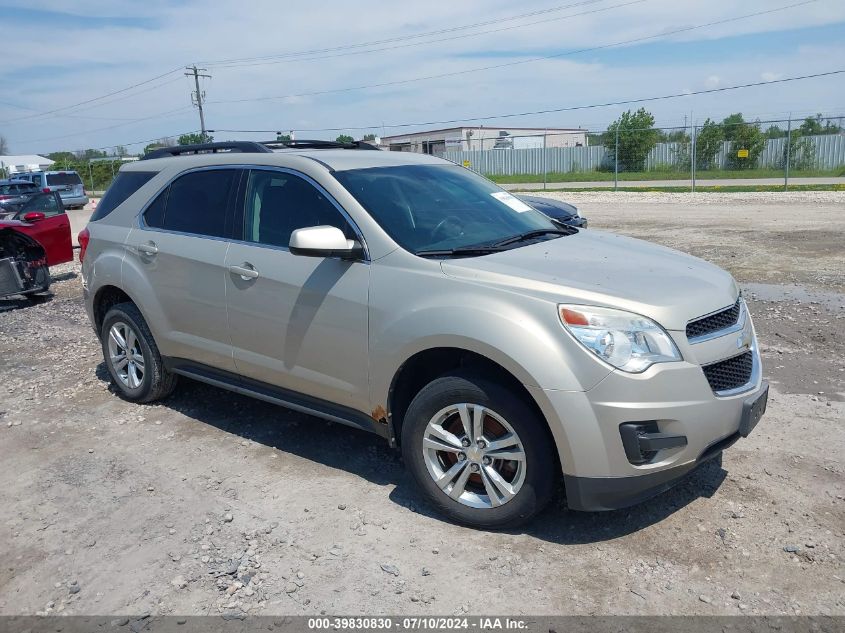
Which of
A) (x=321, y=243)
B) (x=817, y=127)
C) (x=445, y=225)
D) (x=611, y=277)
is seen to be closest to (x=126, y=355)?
(x=321, y=243)

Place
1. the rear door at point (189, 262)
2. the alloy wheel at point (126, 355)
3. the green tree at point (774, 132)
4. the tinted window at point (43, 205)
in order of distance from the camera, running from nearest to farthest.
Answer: the rear door at point (189, 262) < the alloy wheel at point (126, 355) < the tinted window at point (43, 205) < the green tree at point (774, 132)

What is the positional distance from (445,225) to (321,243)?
2.61ft

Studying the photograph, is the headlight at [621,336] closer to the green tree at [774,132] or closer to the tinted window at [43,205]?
the tinted window at [43,205]

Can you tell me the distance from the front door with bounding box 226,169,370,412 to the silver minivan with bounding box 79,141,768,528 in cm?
1

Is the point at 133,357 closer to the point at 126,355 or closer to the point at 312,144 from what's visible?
the point at 126,355

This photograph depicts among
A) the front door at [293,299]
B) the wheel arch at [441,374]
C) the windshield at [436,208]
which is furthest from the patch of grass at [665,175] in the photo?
the wheel arch at [441,374]

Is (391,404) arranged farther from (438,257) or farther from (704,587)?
(704,587)

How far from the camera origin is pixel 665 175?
32.9 meters

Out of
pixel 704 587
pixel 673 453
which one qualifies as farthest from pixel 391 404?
pixel 704 587

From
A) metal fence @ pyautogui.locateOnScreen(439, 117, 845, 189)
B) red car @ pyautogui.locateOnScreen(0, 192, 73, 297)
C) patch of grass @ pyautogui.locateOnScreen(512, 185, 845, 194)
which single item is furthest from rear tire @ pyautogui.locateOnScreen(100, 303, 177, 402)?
metal fence @ pyautogui.locateOnScreen(439, 117, 845, 189)

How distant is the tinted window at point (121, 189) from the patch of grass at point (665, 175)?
28642 mm

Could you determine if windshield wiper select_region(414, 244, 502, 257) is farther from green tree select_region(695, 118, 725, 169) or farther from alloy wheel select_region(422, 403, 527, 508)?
green tree select_region(695, 118, 725, 169)

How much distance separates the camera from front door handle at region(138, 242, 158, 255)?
17.3 ft

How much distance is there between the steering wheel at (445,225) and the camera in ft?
13.8
